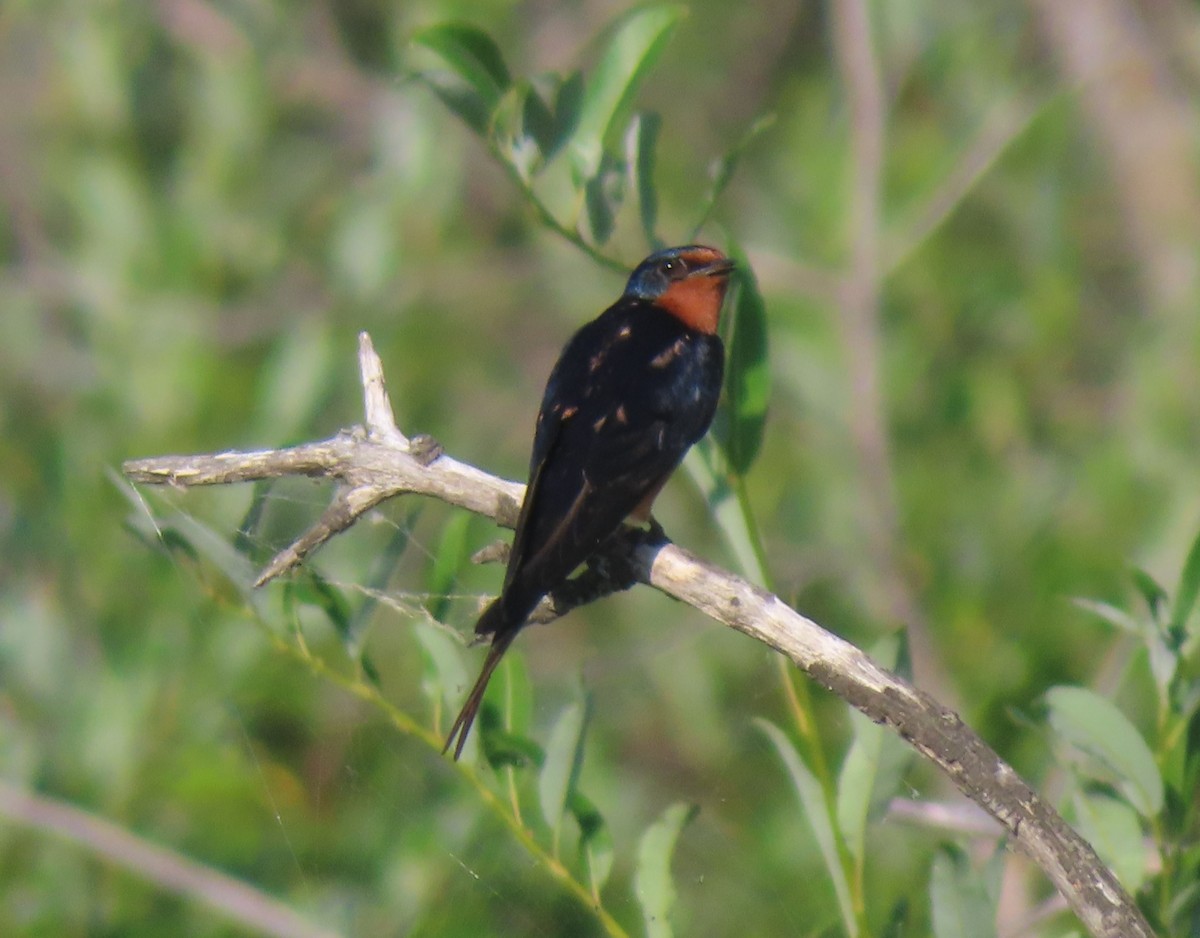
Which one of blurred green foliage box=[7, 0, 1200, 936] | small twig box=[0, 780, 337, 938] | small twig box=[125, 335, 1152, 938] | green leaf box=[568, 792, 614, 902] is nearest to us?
small twig box=[125, 335, 1152, 938]

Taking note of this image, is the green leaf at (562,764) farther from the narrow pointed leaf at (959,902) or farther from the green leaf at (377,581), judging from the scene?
the narrow pointed leaf at (959,902)

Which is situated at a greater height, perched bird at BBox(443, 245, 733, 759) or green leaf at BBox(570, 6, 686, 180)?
green leaf at BBox(570, 6, 686, 180)

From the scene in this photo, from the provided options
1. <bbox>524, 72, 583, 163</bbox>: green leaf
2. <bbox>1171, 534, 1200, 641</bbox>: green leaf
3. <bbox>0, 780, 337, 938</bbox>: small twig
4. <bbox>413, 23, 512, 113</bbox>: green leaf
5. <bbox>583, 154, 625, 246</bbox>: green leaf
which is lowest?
<bbox>0, 780, 337, 938</bbox>: small twig

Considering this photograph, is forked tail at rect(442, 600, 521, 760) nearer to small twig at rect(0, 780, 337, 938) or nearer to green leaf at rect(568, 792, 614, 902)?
green leaf at rect(568, 792, 614, 902)

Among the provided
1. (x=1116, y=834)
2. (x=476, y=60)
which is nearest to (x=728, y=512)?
(x=1116, y=834)

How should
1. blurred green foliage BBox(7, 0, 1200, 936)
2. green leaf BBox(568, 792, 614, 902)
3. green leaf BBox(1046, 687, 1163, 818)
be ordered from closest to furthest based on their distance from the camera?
green leaf BBox(1046, 687, 1163, 818)
green leaf BBox(568, 792, 614, 902)
blurred green foliage BBox(7, 0, 1200, 936)

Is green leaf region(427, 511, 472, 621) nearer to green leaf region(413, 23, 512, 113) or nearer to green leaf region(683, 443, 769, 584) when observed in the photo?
green leaf region(683, 443, 769, 584)

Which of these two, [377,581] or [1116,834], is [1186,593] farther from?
[377,581]

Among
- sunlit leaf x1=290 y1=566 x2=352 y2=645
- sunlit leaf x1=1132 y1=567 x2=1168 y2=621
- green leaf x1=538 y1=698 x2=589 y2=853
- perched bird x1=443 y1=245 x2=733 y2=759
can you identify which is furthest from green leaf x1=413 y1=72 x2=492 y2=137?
sunlit leaf x1=1132 y1=567 x2=1168 y2=621

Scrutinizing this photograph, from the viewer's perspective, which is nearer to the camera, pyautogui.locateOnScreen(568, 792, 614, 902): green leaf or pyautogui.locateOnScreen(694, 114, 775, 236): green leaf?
pyautogui.locateOnScreen(568, 792, 614, 902): green leaf
